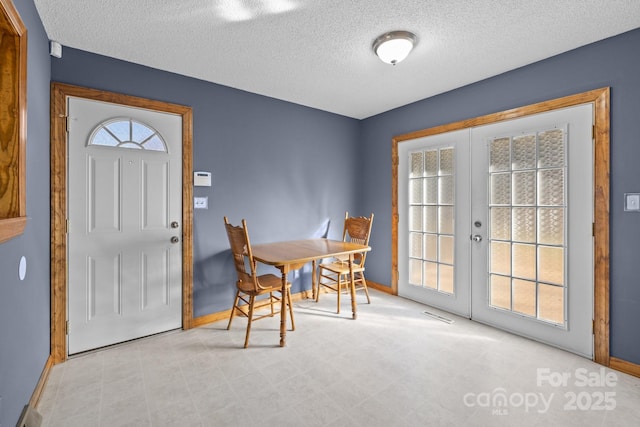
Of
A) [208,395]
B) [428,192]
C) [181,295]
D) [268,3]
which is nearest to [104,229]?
[181,295]

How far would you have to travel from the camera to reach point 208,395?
192cm

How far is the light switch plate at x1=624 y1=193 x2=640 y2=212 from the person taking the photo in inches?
82.2

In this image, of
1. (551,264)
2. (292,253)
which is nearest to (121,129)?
(292,253)

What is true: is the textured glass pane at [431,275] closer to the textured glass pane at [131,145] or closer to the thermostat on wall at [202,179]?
the thermostat on wall at [202,179]

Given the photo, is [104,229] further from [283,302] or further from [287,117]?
[287,117]

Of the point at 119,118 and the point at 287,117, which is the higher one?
the point at 287,117

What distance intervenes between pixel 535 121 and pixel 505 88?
1.44 ft

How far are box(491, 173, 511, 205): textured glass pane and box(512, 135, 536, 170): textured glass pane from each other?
0.13 meters

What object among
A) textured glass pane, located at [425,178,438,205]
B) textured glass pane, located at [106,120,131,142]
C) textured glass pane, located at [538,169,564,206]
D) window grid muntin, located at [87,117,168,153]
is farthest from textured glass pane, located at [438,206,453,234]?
textured glass pane, located at [106,120,131,142]

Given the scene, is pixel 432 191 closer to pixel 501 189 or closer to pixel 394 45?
pixel 501 189

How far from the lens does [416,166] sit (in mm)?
3652

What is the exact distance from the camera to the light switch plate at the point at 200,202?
2.94 m

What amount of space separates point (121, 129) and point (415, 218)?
319 centimetres

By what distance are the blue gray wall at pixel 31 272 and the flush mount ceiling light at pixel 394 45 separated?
216 cm
